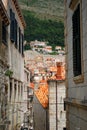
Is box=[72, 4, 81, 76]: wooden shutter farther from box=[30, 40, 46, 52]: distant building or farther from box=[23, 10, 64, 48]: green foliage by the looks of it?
box=[30, 40, 46, 52]: distant building

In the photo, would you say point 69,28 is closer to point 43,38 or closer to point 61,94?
point 61,94

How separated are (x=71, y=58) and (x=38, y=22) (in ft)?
593

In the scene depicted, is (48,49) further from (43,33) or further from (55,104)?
(55,104)

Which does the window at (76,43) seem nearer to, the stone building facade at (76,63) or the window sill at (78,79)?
the stone building facade at (76,63)

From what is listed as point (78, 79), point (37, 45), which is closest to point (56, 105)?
point (78, 79)

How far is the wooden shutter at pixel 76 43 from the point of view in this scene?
1327cm

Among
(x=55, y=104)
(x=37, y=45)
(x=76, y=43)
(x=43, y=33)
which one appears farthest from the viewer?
(x=43, y=33)

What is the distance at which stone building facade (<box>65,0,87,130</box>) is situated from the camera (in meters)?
12.0

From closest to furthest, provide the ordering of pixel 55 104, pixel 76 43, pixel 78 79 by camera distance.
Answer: pixel 78 79, pixel 76 43, pixel 55 104

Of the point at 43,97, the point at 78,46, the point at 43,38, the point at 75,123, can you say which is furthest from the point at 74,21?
the point at 43,38

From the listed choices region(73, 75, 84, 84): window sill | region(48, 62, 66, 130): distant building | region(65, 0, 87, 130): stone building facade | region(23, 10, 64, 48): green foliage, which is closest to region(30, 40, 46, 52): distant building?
region(23, 10, 64, 48): green foliage

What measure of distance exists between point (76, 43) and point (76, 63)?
26.9 inches

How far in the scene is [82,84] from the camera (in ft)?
40.7

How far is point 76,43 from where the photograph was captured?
13930mm
